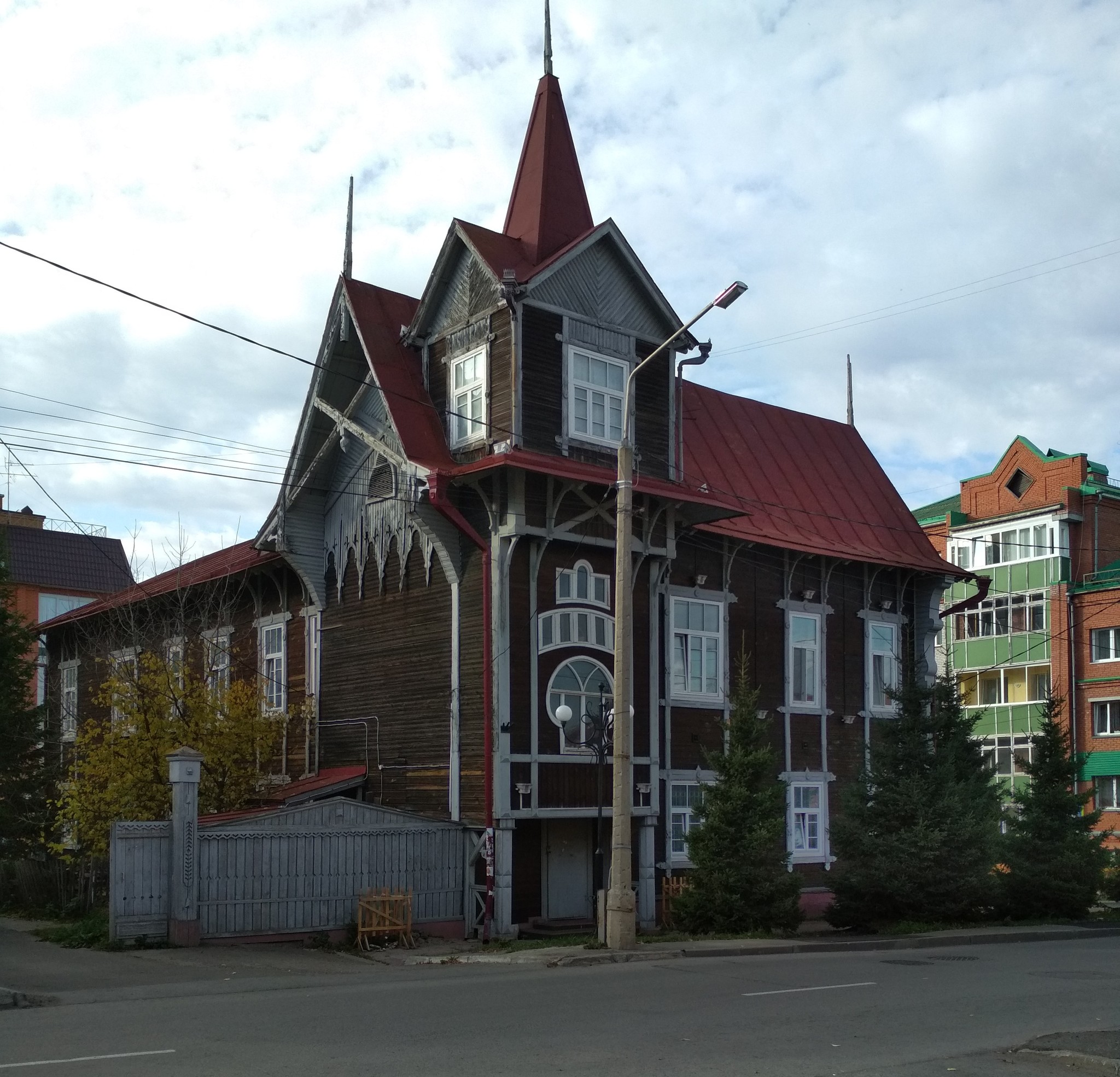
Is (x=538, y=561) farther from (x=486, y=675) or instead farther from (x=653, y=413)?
(x=653, y=413)

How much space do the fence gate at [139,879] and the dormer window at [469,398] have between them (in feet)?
28.7

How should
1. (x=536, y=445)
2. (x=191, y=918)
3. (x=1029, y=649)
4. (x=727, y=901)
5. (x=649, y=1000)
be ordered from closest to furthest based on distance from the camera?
(x=649, y=1000)
(x=191, y=918)
(x=727, y=901)
(x=536, y=445)
(x=1029, y=649)

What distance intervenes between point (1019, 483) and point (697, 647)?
33.8 meters

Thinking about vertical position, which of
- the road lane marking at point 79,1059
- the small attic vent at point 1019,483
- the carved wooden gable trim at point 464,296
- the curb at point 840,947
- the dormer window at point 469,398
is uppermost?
the small attic vent at point 1019,483

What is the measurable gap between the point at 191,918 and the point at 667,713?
→ 10.2 meters

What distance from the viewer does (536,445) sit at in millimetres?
23969

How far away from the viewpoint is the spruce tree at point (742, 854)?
73.0 feet

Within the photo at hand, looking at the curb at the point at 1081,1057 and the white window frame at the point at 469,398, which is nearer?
the curb at the point at 1081,1057

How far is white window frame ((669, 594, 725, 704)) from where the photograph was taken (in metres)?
27.0

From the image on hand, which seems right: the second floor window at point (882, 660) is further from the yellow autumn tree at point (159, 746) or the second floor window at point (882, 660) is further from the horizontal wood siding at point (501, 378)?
the yellow autumn tree at point (159, 746)

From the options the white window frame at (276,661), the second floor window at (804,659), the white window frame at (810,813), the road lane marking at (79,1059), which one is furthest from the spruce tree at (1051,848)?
the road lane marking at (79,1059)

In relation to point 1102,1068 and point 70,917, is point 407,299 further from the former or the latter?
point 1102,1068

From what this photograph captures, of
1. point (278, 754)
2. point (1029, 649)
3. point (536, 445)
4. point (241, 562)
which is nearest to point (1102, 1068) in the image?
point (536, 445)

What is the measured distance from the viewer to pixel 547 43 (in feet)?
92.9
